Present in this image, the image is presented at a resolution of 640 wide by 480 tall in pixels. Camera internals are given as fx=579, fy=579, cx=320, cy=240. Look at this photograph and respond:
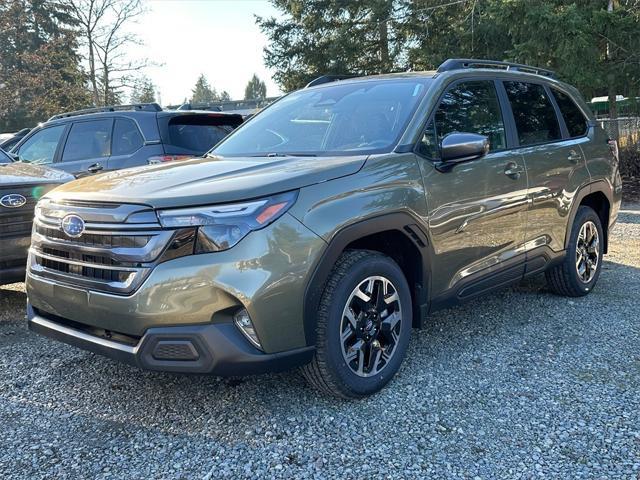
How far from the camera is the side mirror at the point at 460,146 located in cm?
337

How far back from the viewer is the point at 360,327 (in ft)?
10.2

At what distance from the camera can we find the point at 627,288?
5359 millimetres

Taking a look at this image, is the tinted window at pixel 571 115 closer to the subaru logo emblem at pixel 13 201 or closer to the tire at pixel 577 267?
the tire at pixel 577 267

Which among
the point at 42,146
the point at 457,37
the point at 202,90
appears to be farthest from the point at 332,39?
the point at 202,90

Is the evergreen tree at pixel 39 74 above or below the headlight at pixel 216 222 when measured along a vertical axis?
above

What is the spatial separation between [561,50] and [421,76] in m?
9.34

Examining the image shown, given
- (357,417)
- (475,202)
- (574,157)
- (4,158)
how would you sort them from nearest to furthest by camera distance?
(357,417) → (475,202) → (574,157) → (4,158)

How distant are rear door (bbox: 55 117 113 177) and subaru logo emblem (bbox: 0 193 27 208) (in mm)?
2183

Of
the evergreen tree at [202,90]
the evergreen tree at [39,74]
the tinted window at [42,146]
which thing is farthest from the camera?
the evergreen tree at [202,90]

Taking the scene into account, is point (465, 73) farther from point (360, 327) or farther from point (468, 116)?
point (360, 327)

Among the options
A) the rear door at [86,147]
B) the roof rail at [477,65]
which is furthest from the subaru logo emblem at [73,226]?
the rear door at [86,147]

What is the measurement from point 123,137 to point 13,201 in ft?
8.09

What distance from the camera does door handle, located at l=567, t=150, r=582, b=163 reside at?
15.4 feet

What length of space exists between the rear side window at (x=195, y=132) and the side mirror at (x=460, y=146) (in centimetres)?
390
